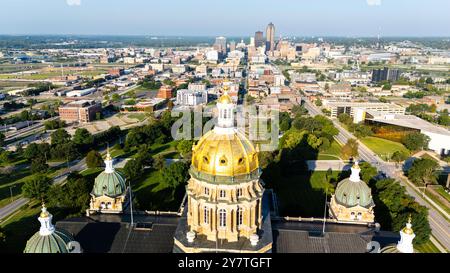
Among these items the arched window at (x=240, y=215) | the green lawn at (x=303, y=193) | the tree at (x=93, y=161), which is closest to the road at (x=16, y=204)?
the tree at (x=93, y=161)

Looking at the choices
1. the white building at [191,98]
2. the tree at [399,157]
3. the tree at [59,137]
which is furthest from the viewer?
the white building at [191,98]

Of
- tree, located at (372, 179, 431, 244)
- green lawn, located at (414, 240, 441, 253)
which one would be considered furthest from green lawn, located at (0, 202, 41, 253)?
green lawn, located at (414, 240, 441, 253)

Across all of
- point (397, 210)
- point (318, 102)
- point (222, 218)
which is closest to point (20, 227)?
point (222, 218)

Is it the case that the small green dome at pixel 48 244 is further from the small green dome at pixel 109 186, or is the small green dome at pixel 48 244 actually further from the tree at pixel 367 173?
the tree at pixel 367 173

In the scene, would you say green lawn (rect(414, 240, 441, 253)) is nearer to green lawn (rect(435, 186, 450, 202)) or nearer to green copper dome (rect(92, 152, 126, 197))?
green lawn (rect(435, 186, 450, 202))

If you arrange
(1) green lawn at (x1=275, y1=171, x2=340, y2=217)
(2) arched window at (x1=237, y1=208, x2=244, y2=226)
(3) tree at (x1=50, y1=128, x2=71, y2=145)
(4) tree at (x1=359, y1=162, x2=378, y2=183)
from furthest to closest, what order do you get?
(3) tree at (x1=50, y1=128, x2=71, y2=145) → (4) tree at (x1=359, y1=162, x2=378, y2=183) → (1) green lawn at (x1=275, y1=171, x2=340, y2=217) → (2) arched window at (x1=237, y1=208, x2=244, y2=226)
